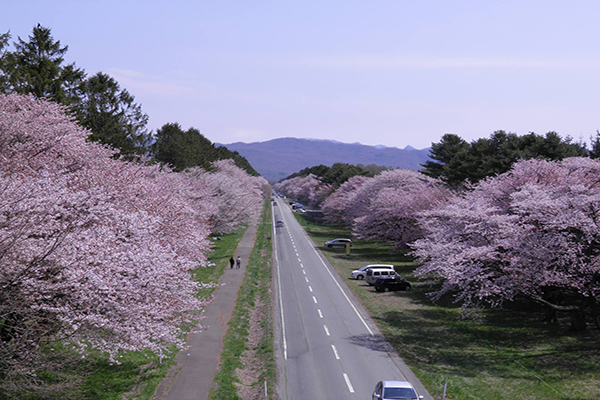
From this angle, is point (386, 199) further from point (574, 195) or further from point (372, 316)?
point (574, 195)

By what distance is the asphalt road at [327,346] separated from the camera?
62.9 feet

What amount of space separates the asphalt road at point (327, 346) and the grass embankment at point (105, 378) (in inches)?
208

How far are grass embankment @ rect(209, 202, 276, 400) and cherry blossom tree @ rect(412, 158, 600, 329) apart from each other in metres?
10.1

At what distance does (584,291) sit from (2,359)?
75.4 feet

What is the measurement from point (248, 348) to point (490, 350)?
12455 mm

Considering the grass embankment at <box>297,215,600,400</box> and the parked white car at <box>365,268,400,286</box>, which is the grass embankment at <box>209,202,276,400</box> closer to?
the grass embankment at <box>297,215,600,400</box>

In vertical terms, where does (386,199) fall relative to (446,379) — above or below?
above

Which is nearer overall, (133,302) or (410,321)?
(133,302)

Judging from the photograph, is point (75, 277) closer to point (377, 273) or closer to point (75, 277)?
point (75, 277)

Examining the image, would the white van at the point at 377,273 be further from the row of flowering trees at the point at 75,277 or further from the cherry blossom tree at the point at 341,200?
the cherry blossom tree at the point at 341,200

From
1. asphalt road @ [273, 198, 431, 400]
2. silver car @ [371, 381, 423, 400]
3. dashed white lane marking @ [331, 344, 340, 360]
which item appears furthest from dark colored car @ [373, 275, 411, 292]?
silver car @ [371, 381, 423, 400]

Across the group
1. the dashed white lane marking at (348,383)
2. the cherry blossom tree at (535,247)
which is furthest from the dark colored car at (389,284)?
the dashed white lane marking at (348,383)

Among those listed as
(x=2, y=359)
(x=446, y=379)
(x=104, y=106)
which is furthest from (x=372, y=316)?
(x=104, y=106)

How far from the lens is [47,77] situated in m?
36.8
